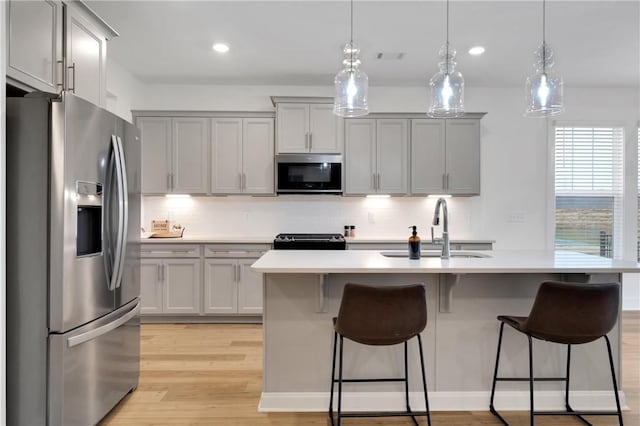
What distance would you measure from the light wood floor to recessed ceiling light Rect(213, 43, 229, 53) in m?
2.77

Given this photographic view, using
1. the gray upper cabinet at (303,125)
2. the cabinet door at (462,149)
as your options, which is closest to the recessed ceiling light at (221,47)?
the gray upper cabinet at (303,125)

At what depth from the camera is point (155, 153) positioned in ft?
14.0

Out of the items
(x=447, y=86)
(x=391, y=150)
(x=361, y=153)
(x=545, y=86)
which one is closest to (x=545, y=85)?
(x=545, y=86)

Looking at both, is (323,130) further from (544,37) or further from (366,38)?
(544,37)

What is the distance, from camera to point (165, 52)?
3660 mm

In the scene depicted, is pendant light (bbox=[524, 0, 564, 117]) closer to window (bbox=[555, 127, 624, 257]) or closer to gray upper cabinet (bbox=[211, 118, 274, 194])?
gray upper cabinet (bbox=[211, 118, 274, 194])

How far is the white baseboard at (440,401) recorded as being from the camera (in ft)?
7.60

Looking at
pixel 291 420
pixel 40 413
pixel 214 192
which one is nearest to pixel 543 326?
pixel 291 420

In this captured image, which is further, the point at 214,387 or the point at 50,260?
the point at 214,387

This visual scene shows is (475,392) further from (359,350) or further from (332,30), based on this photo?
(332,30)

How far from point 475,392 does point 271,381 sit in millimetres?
1281

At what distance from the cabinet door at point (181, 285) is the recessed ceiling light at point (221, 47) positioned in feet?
7.02

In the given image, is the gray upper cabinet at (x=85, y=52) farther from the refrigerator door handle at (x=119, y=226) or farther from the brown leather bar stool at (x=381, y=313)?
the brown leather bar stool at (x=381, y=313)

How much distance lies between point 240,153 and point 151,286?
1740mm
